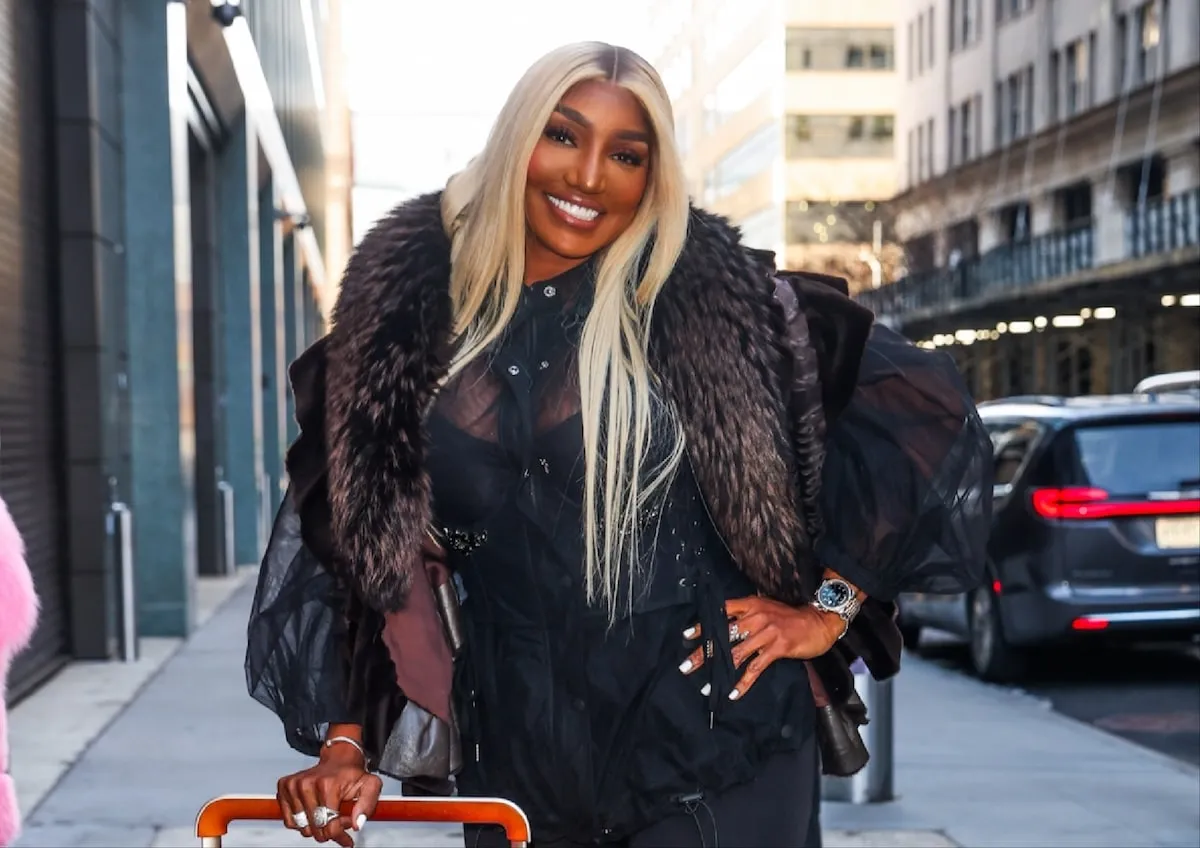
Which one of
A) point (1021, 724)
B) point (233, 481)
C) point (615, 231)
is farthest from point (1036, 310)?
point (615, 231)

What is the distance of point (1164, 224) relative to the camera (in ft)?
126

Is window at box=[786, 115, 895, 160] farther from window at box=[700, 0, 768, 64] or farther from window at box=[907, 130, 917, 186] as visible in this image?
window at box=[907, 130, 917, 186]

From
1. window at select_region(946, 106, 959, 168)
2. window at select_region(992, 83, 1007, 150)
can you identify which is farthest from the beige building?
window at select_region(992, 83, 1007, 150)

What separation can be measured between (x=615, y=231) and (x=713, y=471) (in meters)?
0.42

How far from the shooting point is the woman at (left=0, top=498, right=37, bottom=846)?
343cm

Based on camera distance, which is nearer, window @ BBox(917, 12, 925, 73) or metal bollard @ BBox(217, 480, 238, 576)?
metal bollard @ BBox(217, 480, 238, 576)

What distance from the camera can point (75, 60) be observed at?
34.0ft

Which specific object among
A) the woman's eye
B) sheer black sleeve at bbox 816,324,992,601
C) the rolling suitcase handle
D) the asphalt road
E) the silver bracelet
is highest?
the woman's eye

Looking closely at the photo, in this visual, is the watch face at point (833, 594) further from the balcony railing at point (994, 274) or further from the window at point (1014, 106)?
the window at point (1014, 106)

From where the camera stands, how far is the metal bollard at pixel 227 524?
1726cm

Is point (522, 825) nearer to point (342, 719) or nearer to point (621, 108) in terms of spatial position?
point (342, 719)

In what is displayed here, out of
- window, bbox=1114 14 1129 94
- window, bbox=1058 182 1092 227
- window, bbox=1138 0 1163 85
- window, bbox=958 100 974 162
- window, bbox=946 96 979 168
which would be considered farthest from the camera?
window, bbox=958 100 974 162

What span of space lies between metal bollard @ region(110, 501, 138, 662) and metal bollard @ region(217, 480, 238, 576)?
6.38m

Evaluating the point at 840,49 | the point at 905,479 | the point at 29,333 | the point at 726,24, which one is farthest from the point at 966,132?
the point at 905,479
